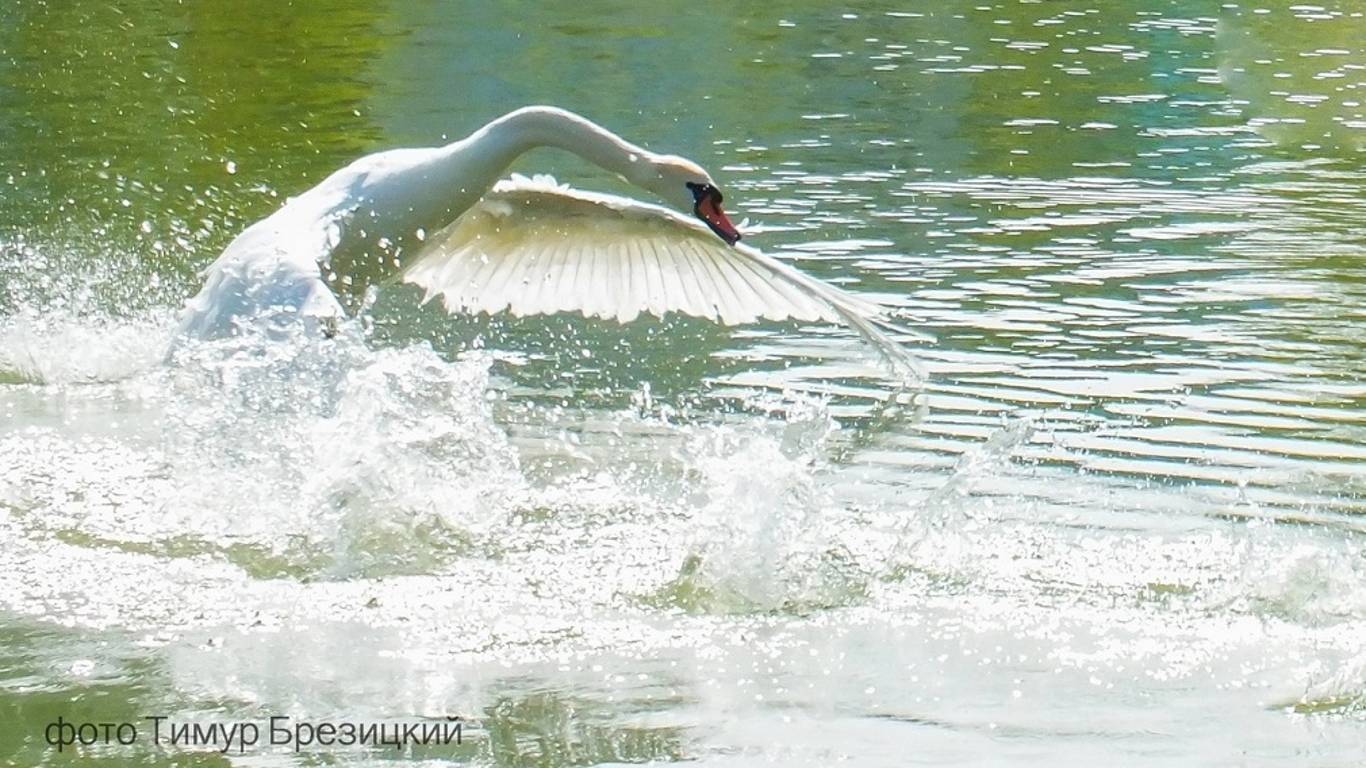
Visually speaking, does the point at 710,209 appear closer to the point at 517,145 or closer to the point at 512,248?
the point at 517,145

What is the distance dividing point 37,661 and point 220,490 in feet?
4.69

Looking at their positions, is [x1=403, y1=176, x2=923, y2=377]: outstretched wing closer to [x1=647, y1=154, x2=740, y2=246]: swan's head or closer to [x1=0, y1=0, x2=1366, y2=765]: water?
[x1=647, y1=154, x2=740, y2=246]: swan's head

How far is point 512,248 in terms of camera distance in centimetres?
956

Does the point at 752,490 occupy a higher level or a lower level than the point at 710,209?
lower

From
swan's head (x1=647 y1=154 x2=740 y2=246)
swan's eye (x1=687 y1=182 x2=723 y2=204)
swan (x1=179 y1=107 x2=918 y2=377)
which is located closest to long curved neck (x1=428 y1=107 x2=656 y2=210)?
swan (x1=179 y1=107 x2=918 y2=377)

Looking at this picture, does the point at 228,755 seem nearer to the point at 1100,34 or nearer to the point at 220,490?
the point at 220,490

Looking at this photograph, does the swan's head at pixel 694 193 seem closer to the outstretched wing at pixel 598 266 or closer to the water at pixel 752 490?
the outstretched wing at pixel 598 266

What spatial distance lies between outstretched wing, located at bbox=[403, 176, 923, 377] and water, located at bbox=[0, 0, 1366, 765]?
12.5 inches

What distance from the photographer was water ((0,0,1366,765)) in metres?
5.70

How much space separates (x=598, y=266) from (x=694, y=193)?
32.5 inches

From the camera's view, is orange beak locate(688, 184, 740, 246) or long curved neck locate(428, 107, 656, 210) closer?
long curved neck locate(428, 107, 656, 210)

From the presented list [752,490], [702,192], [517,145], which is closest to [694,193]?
[702,192]

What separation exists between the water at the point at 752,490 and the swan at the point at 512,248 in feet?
0.98

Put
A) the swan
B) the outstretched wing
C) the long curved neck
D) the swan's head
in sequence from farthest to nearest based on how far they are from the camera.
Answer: the outstretched wing < the swan's head < the long curved neck < the swan
